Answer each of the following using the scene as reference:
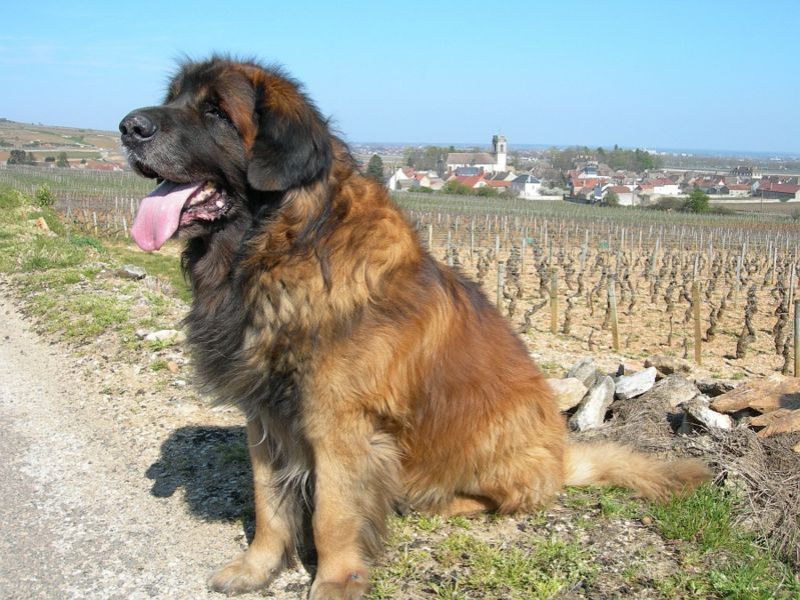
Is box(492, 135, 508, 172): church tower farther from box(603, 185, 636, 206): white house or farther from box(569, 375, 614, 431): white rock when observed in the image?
box(569, 375, 614, 431): white rock

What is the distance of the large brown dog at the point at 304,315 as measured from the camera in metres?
3.14

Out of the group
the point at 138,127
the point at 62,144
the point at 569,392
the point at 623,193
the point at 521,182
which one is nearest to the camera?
the point at 138,127

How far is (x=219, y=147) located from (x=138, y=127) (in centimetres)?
34

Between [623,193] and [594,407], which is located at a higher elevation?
[594,407]

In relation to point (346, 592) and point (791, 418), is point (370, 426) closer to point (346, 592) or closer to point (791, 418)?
point (346, 592)

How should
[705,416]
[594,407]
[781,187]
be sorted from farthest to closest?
[781,187]
[594,407]
[705,416]

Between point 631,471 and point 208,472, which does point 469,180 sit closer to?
point 208,472

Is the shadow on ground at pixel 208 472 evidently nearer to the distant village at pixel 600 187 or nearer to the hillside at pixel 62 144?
the distant village at pixel 600 187

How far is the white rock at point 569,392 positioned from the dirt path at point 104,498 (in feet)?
8.52

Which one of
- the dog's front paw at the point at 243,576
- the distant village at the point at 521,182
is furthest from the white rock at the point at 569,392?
the distant village at the point at 521,182

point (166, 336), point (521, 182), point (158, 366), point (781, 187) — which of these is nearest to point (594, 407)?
point (158, 366)

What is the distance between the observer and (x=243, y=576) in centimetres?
357

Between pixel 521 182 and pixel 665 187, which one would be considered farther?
pixel 521 182

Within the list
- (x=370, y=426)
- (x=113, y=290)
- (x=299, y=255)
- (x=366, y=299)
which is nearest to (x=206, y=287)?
(x=299, y=255)
